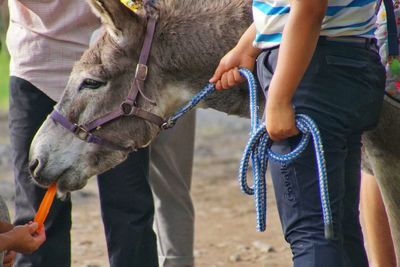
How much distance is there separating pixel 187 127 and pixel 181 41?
5.99 feet

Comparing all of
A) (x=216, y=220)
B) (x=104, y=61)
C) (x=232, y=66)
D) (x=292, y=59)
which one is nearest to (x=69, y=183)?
(x=104, y=61)

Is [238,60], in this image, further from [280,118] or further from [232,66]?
[280,118]

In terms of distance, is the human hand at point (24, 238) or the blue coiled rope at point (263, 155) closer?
the blue coiled rope at point (263, 155)

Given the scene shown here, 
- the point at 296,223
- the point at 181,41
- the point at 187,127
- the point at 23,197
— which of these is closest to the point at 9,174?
the point at 187,127

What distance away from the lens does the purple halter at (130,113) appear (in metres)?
4.14

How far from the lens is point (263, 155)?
142 inches

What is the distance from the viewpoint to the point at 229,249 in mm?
7156

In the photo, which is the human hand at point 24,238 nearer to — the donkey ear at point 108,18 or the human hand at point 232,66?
the donkey ear at point 108,18

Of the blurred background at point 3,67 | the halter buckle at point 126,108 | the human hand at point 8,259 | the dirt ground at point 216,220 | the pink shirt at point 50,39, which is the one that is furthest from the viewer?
the blurred background at point 3,67

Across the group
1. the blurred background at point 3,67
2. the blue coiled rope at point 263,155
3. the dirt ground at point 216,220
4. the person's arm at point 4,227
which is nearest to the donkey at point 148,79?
the blue coiled rope at point 263,155

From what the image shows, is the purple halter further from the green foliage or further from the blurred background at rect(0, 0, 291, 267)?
the green foliage

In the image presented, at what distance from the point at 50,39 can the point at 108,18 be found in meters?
0.83

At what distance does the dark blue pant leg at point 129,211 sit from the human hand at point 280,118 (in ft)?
5.39

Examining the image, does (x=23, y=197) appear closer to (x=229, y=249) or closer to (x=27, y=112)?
(x=27, y=112)
